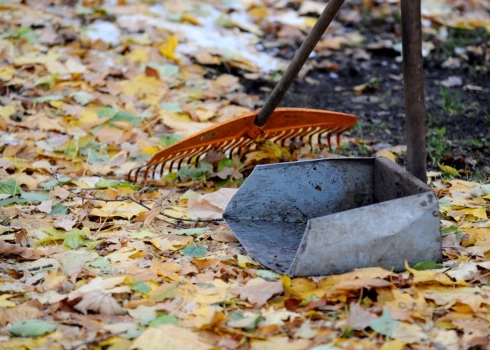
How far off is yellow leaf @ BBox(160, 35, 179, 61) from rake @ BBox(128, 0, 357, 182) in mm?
1388

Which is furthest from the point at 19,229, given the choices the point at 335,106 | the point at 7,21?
the point at 7,21

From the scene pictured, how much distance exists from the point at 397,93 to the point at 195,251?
238cm

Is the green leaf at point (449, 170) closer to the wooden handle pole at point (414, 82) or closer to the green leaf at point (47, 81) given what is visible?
the wooden handle pole at point (414, 82)

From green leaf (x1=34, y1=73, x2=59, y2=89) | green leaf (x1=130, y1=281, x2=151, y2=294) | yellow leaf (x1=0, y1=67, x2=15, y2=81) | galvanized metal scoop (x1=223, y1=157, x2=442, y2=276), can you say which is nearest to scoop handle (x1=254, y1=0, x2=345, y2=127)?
galvanized metal scoop (x1=223, y1=157, x2=442, y2=276)

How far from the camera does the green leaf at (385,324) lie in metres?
1.78

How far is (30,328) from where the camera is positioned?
1.81 m

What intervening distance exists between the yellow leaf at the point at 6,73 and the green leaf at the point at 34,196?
138cm

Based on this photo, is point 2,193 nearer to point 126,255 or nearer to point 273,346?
point 126,255

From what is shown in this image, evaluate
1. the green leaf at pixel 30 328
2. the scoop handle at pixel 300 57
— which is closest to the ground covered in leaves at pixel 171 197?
the green leaf at pixel 30 328

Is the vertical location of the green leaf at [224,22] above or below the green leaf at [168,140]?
above

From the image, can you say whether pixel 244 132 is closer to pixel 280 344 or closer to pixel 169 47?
pixel 280 344

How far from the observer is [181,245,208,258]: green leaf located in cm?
233

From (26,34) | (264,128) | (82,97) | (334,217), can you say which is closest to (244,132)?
(264,128)

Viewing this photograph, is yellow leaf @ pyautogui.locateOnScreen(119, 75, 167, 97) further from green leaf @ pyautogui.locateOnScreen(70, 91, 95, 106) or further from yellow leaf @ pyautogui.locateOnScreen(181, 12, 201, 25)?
yellow leaf @ pyautogui.locateOnScreen(181, 12, 201, 25)
